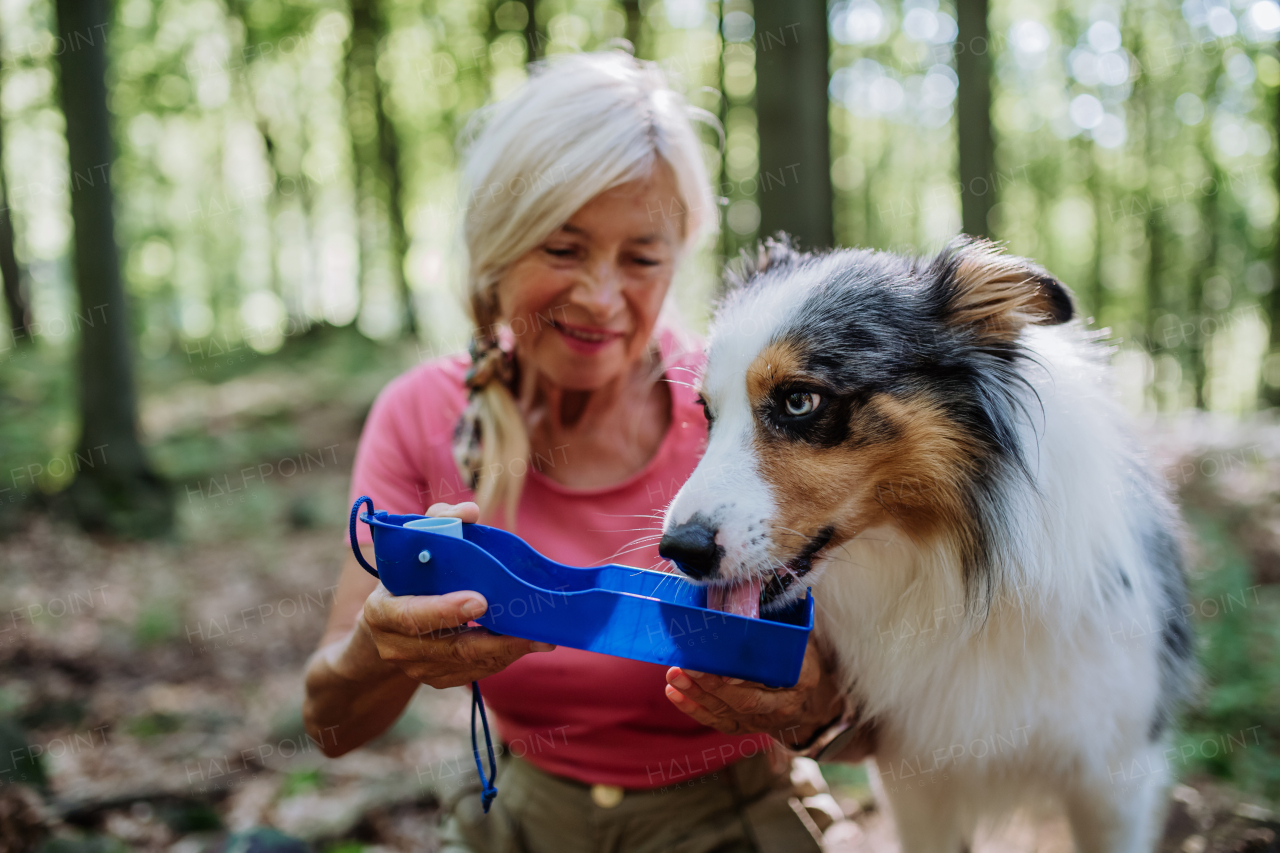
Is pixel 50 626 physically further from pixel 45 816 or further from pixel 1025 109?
pixel 1025 109

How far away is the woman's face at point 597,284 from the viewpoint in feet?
7.55

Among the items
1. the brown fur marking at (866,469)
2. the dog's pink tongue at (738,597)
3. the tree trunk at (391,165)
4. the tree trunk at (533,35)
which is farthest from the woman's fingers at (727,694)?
the tree trunk at (391,165)

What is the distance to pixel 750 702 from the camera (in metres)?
1.63

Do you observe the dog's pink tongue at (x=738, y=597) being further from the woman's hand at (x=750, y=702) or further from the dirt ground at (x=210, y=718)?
the dirt ground at (x=210, y=718)

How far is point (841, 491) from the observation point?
174cm

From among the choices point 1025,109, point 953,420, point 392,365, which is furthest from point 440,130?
point 953,420

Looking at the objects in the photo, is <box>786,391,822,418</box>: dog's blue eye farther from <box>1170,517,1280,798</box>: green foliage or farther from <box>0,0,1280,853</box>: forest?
<box>1170,517,1280,798</box>: green foliage

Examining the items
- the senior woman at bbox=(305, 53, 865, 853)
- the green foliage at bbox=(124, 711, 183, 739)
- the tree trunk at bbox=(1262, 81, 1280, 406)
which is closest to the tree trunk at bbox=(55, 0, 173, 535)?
the green foliage at bbox=(124, 711, 183, 739)

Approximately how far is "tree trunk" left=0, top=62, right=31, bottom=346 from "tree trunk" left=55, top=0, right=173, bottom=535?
994 cm

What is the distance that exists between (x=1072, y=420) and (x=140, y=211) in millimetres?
24592

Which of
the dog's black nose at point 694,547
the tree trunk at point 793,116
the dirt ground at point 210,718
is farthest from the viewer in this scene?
the tree trunk at point 793,116

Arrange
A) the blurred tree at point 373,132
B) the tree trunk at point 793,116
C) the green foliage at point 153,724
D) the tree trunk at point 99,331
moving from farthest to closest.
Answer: the blurred tree at point 373,132
the tree trunk at point 99,331
the green foliage at point 153,724
the tree trunk at point 793,116

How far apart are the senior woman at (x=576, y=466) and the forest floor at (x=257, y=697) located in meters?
0.48

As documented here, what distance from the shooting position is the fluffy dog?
1.75 metres
